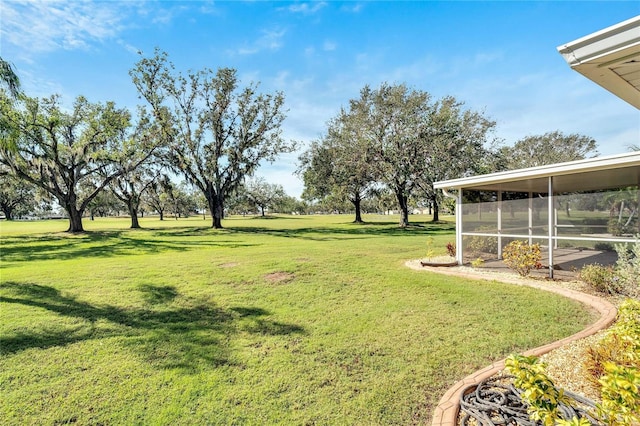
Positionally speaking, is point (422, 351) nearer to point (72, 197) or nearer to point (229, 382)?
point (229, 382)

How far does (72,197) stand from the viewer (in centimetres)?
2097

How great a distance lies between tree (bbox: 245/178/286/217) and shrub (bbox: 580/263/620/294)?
58.8 metres

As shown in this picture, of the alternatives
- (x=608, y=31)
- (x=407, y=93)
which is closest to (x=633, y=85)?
(x=608, y=31)

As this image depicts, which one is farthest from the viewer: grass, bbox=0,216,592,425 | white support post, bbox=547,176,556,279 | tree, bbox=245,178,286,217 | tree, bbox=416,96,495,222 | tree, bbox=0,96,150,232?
tree, bbox=245,178,286,217

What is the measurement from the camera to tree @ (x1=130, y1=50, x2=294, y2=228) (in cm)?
2223

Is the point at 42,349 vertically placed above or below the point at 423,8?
below

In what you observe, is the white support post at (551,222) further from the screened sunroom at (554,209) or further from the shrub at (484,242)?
the shrub at (484,242)

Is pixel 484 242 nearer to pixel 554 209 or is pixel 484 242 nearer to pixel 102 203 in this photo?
pixel 554 209

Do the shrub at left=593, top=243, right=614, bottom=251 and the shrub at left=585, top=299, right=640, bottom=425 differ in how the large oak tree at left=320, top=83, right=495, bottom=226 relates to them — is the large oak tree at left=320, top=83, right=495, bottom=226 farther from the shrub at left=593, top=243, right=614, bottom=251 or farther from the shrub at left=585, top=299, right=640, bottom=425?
the shrub at left=585, top=299, right=640, bottom=425

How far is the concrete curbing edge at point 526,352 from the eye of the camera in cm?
273

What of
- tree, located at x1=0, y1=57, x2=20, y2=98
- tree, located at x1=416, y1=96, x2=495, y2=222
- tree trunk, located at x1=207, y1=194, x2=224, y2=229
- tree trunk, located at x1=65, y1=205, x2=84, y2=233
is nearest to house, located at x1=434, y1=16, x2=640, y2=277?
tree, located at x1=0, y1=57, x2=20, y2=98

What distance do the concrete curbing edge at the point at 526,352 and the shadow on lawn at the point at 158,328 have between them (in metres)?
2.24

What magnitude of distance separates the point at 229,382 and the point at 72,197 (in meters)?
23.6

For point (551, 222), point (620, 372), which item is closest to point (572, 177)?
point (551, 222)
